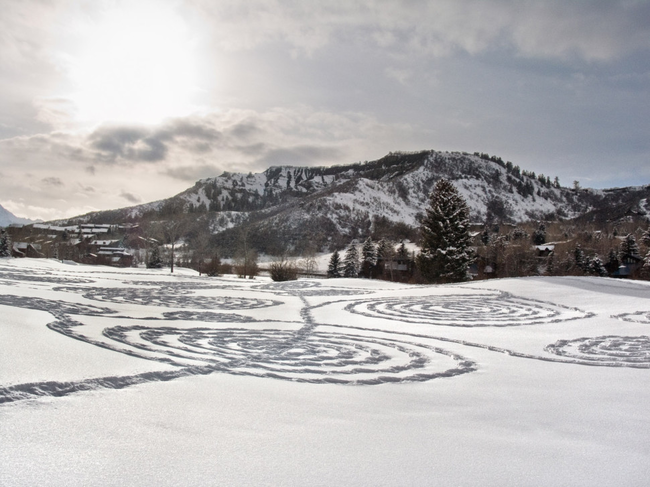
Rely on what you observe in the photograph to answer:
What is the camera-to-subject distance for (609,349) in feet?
19.1

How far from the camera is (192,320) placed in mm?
7742

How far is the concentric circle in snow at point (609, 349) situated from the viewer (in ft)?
17.0

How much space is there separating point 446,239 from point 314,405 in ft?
89.8

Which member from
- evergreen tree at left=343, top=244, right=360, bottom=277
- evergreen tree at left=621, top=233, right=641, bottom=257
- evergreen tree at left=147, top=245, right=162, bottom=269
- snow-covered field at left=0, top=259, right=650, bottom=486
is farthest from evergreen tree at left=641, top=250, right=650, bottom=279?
evergreen tree at left=147, top=245, right=162, bottom=269

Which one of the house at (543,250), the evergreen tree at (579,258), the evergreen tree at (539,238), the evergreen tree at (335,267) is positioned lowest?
the evergreen tree at (335,267)

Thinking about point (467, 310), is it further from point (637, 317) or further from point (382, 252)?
point (382, 252)

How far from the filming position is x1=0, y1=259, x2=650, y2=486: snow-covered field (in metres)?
2.10

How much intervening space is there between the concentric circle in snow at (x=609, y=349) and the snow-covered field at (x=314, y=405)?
0.04 metres

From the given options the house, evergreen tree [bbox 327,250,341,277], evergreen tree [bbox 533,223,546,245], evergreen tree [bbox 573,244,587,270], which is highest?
evergreen tree [bbox 533,223,546,245]

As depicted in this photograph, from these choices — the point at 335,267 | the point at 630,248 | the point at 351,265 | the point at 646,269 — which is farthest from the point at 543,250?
the point at 335,267

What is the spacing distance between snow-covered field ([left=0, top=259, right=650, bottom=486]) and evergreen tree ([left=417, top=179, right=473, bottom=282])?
22093 millimetres

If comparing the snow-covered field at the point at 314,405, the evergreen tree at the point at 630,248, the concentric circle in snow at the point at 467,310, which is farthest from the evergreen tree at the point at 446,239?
the evergreen tree at the point at 630,248

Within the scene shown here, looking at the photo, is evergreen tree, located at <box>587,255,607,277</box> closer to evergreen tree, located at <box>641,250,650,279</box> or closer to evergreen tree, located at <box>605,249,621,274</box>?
evergreen tree, located at <box>605,249,621,274</box>

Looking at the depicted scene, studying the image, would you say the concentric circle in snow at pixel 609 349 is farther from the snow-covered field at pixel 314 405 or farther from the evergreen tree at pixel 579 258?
the evergreen tree at pixel 579 258
